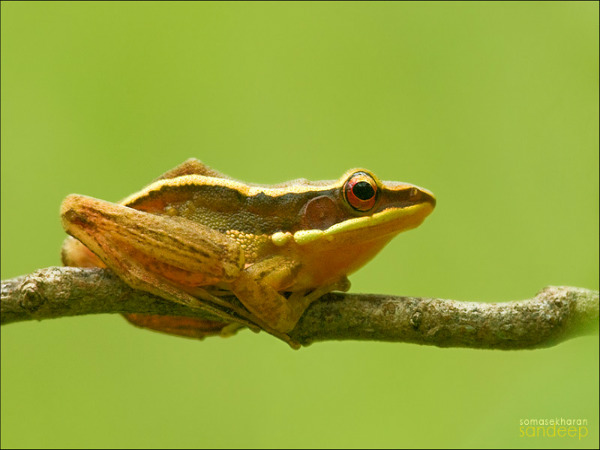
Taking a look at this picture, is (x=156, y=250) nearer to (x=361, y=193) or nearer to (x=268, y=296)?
(x=268, y=296)

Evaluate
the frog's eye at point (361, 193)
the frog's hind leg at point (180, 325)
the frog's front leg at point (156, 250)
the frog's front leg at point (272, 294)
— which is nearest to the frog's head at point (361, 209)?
the frog's eye at point (361, 193)

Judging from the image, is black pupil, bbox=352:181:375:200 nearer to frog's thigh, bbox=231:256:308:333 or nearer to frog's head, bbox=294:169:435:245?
frog's head, bbox=294:169:435:245

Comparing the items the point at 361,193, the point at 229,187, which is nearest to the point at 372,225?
the point at 361,193

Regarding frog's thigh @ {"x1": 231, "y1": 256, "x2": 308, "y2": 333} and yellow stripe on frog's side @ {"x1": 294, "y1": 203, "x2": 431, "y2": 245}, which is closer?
frog's thigh @ {"x1": 231, "y1": 256, "x2": 308, "y2": 333}

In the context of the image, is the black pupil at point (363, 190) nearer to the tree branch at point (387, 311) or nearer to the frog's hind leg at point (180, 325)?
the tree branch at point (387, 311)

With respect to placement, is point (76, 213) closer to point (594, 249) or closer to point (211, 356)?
point (211, 356)

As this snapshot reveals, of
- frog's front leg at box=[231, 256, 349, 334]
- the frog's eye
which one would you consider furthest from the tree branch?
the frog's eye
